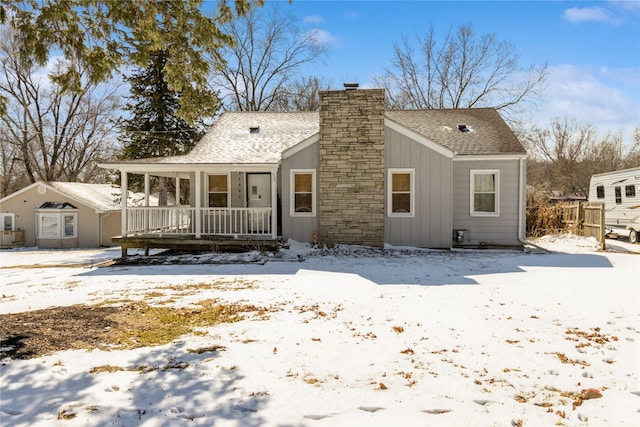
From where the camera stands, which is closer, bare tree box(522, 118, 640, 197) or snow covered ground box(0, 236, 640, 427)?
snow covered ground box(0, 236, 640, 427)

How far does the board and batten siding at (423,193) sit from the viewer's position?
12203 mm

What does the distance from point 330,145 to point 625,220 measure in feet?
42.7

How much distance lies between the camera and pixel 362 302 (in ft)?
21.7

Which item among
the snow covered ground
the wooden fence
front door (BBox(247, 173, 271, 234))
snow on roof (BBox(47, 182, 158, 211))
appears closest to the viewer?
the snow covered ground

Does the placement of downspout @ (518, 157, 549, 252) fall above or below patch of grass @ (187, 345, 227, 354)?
above

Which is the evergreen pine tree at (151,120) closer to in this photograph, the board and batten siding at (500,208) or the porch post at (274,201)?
the porch post at (274,201)

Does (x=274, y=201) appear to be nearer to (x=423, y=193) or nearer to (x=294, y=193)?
(x=294, y=193)

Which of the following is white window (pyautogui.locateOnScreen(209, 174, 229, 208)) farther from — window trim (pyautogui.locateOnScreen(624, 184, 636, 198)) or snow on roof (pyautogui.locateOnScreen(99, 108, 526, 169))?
window trim (pyautogui.locateOnScreen(624, 184, 636, 198))

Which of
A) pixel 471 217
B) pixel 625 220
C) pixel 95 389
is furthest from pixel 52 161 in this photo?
pixel 625 220

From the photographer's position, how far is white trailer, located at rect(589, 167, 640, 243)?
Answer: 15854 millimetres

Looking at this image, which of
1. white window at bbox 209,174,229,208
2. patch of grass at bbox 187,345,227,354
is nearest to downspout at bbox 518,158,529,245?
white window at bbox 209,174,229,208

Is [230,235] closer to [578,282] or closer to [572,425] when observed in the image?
[578,282]

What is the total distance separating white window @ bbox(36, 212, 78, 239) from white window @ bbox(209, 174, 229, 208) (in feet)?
44.2

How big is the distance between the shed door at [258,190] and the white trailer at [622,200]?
1386 cm
